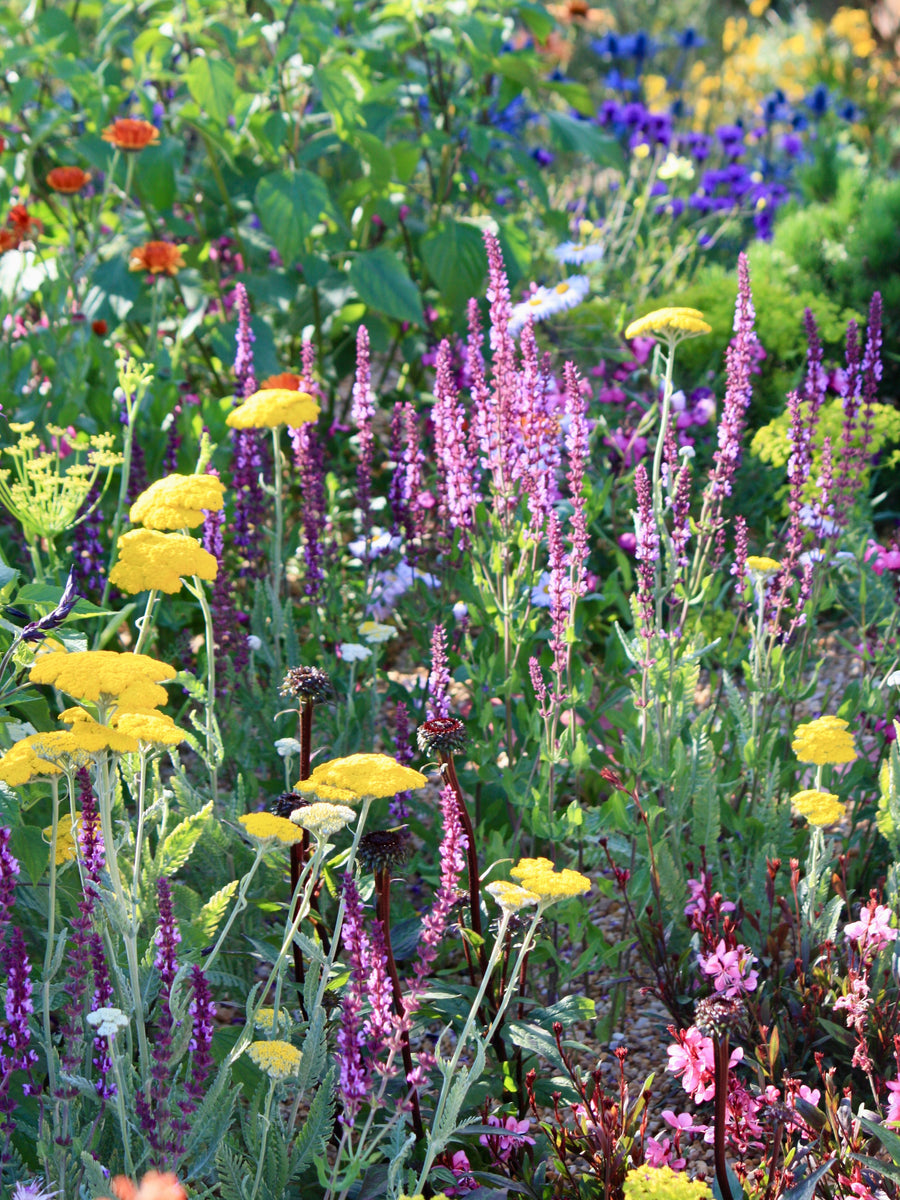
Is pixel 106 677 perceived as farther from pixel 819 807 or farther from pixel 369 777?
pixel 819 807

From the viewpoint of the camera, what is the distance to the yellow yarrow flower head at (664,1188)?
1358 millimetres

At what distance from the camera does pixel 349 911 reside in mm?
1374

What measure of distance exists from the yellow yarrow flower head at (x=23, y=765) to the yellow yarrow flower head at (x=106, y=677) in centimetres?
10

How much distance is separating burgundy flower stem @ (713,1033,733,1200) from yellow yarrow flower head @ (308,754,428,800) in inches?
20.2

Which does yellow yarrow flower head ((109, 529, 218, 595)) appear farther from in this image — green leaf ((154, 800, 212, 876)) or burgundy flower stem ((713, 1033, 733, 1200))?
burgundy flower stem ((713, 1033, 733, 1200))

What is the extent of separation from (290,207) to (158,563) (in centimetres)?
213

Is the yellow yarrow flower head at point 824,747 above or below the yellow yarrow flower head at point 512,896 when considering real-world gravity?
below

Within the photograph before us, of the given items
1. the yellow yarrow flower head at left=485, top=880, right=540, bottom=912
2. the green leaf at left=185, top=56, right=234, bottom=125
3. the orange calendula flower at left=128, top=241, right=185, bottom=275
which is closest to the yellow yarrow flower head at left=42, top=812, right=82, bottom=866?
the yellow yarrow flower head at left=485, top=880, right=540, bottom=912

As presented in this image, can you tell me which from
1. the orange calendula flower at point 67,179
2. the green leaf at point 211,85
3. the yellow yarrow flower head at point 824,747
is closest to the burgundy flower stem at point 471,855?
the yellow yarrow flower head at point 824,747

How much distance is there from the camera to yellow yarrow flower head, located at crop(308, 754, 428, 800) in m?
1.43

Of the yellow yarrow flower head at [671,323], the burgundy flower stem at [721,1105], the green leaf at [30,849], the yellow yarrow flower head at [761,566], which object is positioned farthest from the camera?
the yellow yarrow flower head at [761,566]

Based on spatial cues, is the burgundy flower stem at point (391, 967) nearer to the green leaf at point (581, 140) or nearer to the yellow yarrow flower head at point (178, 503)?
the yellow yarrow flower head at point (178, 503)

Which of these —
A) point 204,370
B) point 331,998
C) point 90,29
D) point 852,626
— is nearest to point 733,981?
point 331,998

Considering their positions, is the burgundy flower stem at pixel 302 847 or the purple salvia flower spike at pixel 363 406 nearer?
the burgundy flower stem at pixel 302 847
